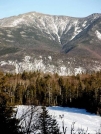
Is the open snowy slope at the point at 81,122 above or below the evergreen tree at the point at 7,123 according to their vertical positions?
below

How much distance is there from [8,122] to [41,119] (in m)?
9.79

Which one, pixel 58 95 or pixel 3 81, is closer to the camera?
pixel 3 81

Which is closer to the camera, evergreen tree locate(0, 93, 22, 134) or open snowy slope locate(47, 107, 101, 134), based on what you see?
evergreen tree locate(0, 93, 22, 134)

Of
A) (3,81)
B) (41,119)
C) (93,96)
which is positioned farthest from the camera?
(93,96)

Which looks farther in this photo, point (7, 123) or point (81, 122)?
point (81, 122)

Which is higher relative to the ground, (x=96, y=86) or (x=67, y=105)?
(x=96, y=86)

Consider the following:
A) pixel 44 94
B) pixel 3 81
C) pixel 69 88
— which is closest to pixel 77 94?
pixel 69 88

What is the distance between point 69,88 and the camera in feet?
386

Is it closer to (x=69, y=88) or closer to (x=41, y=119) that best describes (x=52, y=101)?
(x=69, y=88)

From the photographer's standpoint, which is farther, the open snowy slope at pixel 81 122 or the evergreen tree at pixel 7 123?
the open snowy slope at pixel 81 122

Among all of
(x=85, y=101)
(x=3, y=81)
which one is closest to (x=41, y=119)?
(x=3, y=81)

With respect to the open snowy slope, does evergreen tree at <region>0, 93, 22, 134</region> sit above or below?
above

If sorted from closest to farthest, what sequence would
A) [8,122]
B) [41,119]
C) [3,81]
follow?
[8,122], [41,119], [3,81]

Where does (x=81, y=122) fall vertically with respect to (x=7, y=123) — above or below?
below
